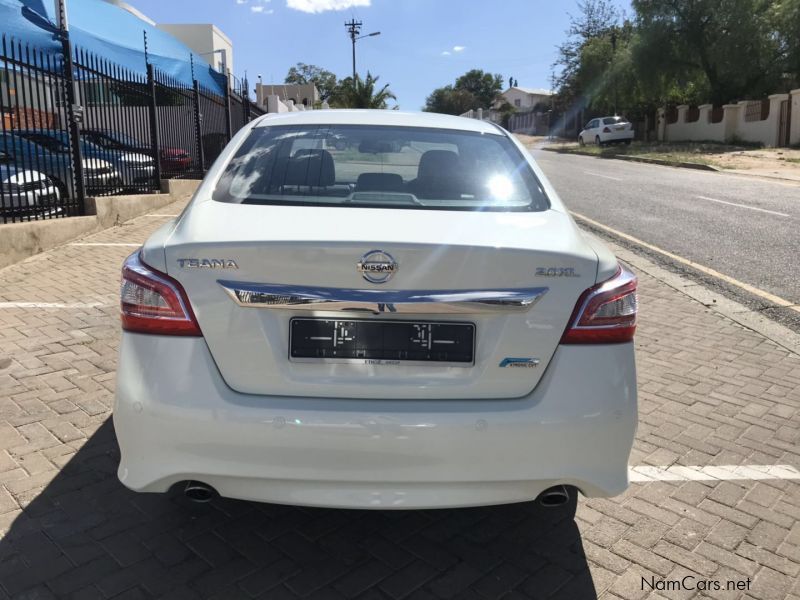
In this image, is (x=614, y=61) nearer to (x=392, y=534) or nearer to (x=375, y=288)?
(x=392, y=534)

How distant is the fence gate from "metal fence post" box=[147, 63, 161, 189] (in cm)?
2802

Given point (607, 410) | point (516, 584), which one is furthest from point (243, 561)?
point (607, 410)

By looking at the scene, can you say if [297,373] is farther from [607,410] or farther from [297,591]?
[607,410]

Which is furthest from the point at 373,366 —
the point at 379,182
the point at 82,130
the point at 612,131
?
the point at 612,131

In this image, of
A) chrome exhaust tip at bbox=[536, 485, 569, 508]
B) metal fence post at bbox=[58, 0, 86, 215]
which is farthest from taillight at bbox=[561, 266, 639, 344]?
metal fence post at bbox=[58, 0, 86, 215]

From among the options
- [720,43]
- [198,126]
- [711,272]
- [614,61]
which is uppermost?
[614,61]

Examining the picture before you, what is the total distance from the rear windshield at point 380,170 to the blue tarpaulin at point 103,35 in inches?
232

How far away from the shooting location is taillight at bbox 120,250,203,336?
2.28 meters

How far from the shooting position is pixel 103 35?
37.3 ft

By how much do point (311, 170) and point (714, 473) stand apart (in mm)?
2355

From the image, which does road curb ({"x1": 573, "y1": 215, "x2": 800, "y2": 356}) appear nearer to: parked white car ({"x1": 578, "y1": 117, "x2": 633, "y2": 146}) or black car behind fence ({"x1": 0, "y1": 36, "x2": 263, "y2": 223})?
black car behind fence ({"x1": 0, "y1": 36, "x2": 263, "y2": 223})

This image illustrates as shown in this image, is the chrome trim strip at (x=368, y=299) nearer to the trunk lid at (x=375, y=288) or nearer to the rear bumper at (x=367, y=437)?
the trunk lid at (x=375, y=288)

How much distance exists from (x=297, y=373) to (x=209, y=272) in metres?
0.44

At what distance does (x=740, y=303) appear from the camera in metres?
6.33
